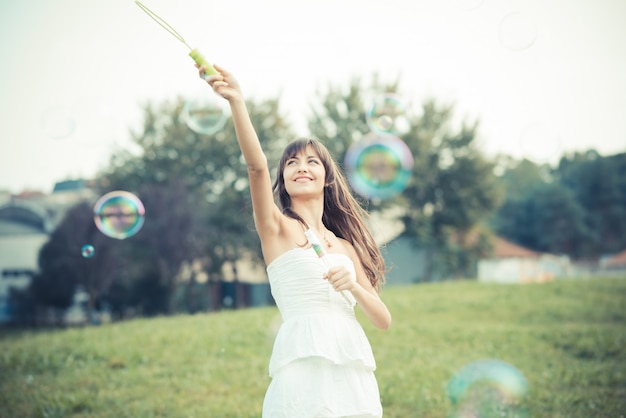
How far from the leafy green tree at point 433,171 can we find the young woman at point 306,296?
24.5 meters

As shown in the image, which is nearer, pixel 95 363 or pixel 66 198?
pixel 95 363

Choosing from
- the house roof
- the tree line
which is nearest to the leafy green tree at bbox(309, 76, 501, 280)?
the tree line

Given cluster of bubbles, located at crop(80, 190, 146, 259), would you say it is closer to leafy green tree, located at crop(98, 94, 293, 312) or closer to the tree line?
the tree line

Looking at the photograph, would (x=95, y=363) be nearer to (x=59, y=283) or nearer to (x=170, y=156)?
(x=59, y=283)

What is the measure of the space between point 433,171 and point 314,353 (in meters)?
26.7

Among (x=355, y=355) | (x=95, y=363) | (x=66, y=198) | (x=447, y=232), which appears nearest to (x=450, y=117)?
(x=447, y=232)

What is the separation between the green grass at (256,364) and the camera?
5.21m

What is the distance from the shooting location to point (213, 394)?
557 cm

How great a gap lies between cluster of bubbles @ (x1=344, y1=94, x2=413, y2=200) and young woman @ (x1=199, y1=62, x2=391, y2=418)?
1060 mm

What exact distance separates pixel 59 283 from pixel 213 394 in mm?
18215

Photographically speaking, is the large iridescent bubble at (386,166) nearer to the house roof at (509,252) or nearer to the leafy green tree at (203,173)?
the leafy green tree at (203,173)

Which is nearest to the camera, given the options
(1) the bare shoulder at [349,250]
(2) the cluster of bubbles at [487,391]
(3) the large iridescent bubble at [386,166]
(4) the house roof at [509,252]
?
(1) the bare shoulder at [349,250]

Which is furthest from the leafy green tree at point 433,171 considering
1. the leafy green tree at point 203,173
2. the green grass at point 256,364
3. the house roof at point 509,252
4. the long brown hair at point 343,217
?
the long brown hair at point 343,217

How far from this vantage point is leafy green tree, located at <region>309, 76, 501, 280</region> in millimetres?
27469
